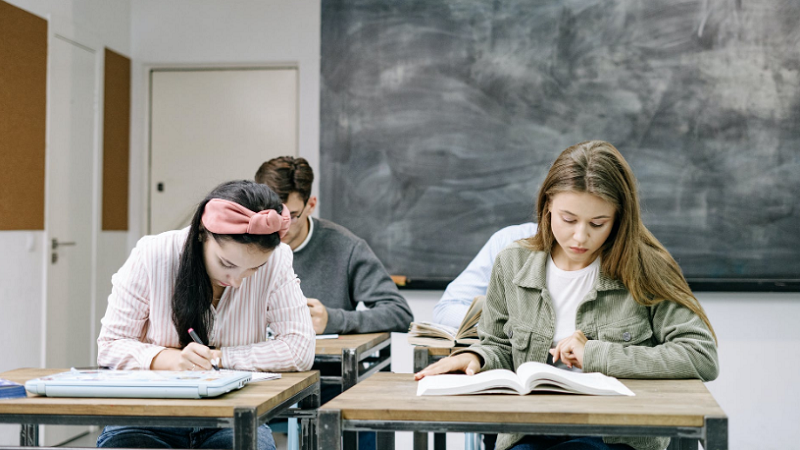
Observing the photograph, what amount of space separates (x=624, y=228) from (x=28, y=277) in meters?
2.93

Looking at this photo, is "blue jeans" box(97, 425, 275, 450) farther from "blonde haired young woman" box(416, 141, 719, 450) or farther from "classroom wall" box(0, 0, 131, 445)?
"classroom wall" box(0, 0, 131, 445)

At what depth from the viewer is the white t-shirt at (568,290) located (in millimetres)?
1810

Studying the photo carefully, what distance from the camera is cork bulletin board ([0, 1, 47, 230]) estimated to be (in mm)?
3408

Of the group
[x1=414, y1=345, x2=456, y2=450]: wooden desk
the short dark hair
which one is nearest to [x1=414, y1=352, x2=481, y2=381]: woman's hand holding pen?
[x1=414, y1=345, x2=456, y2=450]: wooden desk

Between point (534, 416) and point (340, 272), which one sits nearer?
point (534, 416)

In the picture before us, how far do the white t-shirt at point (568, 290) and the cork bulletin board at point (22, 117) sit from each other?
2.63 meters

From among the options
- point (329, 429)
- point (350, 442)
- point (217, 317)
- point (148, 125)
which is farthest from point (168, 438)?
point (148, 125)

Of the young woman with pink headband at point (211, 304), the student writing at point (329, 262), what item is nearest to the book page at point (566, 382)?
the young woman with pink headband at point (211, 304)

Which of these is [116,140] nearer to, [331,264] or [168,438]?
[331,264]

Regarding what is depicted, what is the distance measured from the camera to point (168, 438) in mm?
1721

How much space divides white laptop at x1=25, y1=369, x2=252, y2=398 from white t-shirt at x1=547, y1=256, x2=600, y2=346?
75cm

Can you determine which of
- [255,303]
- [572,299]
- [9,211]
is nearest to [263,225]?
[255,303]

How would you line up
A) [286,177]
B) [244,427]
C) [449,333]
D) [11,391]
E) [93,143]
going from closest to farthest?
1. [244,427]
2. [11,391]
3. [449,333]
4. [286,177]
5. [93,143]

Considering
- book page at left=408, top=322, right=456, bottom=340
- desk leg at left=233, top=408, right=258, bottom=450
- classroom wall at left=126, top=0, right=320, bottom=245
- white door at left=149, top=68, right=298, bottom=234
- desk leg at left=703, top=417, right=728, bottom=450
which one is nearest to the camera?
desk leg at left=703, top=417, right=728, bottom=450
